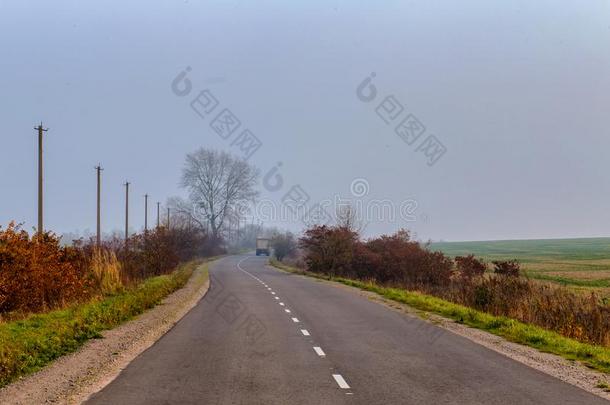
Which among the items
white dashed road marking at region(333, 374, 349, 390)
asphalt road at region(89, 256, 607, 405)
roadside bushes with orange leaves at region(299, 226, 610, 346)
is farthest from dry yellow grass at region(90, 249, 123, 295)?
white dashed road marking at region(333, 374, 349, 390)

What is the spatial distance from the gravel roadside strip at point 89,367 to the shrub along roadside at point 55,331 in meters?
0.25

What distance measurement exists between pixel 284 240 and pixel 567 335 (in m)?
76.6

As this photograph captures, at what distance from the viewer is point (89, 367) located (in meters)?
10.6

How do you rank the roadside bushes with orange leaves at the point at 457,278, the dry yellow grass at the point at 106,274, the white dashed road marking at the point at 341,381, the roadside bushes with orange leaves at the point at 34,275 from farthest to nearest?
the dry yellow grass at the point at 106,274
the roadside bushes with orange leaves at the point at 457,278
the roadside bushes with orange leaves at the point at 34,275
the white dashed road marking at the point at 341,381

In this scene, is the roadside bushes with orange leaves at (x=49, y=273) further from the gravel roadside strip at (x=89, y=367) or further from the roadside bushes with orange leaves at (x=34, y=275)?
the gravel roadside strip at (x=89, y=367)

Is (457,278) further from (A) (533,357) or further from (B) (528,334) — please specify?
(A) (533,357)

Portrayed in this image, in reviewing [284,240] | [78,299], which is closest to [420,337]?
[78,299]

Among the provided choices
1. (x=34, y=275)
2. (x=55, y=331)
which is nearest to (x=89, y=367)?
(x=55, y=331)

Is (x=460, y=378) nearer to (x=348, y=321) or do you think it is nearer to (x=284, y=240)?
(x=348, y=321)

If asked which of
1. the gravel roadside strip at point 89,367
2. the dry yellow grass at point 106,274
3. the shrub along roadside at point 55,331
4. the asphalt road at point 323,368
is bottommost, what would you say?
the asphalt road at point 323,368

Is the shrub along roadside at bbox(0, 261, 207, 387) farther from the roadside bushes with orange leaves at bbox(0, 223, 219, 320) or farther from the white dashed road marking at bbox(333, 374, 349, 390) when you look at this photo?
the white dashed road marking at bbox(333, 374, 349, 390)

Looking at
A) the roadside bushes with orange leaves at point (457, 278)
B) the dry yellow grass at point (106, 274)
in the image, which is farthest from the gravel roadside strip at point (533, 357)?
the dry yellow grass at point (106, 274)

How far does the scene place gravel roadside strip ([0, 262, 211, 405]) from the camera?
8.52 meters

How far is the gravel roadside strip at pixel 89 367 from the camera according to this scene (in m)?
8.52
